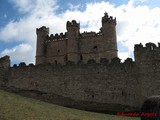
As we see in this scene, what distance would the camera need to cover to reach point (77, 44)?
160 ft

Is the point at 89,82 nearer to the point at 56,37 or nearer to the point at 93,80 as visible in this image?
the point at 93,80

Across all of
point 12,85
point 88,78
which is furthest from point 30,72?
point 88,78

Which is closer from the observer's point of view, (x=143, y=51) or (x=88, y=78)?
(x=143, y=51)

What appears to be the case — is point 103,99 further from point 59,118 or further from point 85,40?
point 85,40

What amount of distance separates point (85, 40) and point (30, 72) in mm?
19576

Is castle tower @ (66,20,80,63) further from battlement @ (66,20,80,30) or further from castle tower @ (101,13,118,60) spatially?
castle tower @ (101,13,118,60)

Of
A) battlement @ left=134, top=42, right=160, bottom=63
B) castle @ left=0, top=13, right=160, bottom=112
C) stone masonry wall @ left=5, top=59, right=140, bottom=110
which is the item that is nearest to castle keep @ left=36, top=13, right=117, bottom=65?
castle @ left=0, top=13, right=160, bottom=112

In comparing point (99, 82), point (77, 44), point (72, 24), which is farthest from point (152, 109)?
point (72, 24)

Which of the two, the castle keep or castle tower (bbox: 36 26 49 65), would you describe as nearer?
the castle keep

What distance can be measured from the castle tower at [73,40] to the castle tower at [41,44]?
16.7 ft

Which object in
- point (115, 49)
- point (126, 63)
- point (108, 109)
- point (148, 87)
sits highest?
point (115, 49)

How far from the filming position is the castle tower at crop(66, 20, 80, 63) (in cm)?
4812

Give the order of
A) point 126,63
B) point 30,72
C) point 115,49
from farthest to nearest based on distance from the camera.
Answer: point 115,49 → point 30,72 → point 126,63

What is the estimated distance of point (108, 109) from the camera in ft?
86.6
